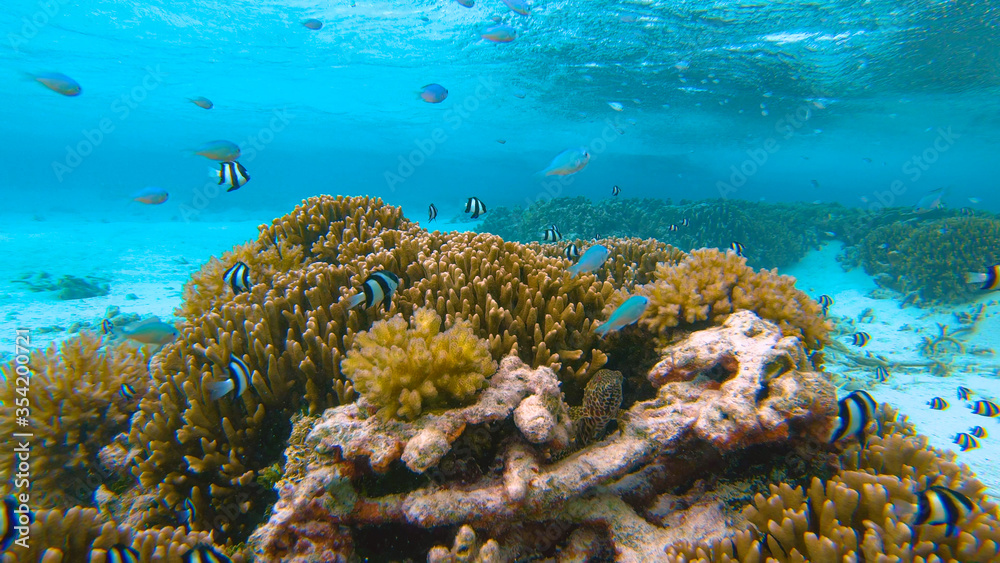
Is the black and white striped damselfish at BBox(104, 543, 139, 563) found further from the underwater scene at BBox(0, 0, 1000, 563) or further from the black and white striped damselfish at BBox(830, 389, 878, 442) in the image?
the black and white striped damselfish at BBox(830, 389, 878, 442)

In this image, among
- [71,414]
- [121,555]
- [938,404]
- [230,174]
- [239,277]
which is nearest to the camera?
[121,555]

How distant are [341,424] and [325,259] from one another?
3.31 metres

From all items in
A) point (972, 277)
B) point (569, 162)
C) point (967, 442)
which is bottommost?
point (967, 442)

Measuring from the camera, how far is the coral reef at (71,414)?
10.4 feet

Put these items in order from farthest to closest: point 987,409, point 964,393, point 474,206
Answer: point 964,393 → point 474,206 → point 987,409

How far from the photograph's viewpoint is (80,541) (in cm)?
207

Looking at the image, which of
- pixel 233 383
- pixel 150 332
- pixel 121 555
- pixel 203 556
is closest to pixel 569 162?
pixel 233 383

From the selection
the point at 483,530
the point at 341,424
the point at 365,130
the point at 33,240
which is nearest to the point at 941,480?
the point at 483,530

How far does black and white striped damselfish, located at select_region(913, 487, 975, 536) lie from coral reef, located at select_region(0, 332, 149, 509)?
5.70m

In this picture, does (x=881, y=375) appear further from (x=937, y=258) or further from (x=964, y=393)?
(x=937, y=258)

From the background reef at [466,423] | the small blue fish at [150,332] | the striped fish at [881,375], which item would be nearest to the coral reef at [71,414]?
the background reef at [466,423]

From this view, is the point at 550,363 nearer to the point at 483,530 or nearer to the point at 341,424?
the point at 483,530

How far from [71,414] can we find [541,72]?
30.9 metres

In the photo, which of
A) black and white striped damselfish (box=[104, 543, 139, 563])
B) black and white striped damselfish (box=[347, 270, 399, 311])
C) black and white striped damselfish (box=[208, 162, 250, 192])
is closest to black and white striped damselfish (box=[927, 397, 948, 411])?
black and white striped damselfish (box=[347, 270, 399, 311])
